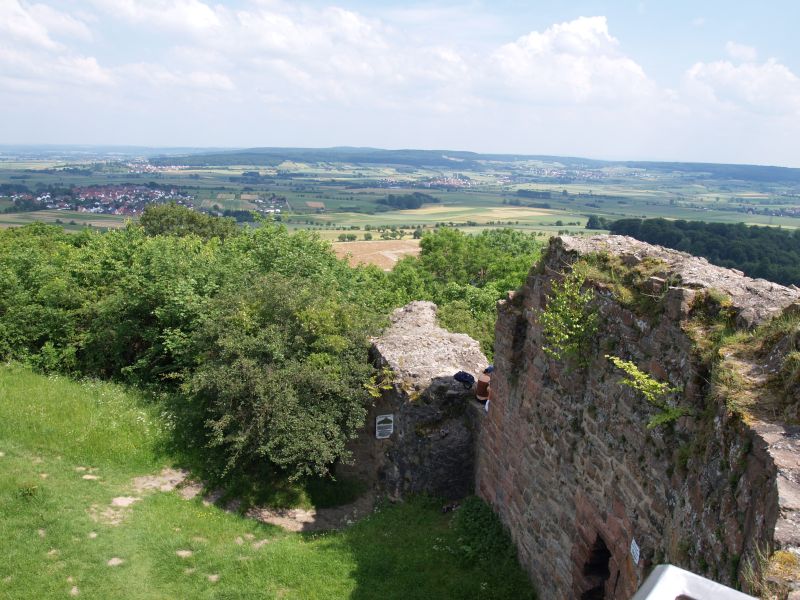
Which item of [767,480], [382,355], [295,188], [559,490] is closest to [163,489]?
[382,355]

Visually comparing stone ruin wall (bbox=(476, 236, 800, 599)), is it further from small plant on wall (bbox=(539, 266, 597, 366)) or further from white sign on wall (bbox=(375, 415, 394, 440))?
white sign on wall (bbox=(375, 415, 394, 440))

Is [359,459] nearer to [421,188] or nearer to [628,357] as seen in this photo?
[628,357]

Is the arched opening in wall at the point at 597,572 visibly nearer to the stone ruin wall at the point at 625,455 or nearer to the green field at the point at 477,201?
the stone ruin wall at the point at 625,455

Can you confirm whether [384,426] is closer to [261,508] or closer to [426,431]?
[426,431]

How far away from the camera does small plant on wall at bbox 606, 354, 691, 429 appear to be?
5.47 m

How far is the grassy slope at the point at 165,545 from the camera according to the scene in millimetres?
9086

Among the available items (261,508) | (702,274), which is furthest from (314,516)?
(702,274)

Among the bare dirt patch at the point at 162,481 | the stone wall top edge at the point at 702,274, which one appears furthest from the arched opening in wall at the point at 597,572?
the bare dirt patch at the point at 162,481

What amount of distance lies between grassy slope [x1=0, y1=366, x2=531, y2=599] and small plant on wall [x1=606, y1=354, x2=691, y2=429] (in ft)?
14.3

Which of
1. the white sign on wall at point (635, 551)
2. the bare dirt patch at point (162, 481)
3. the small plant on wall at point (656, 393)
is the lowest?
the bare dirt patch at point (162, 481)

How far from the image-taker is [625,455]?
21.3ft

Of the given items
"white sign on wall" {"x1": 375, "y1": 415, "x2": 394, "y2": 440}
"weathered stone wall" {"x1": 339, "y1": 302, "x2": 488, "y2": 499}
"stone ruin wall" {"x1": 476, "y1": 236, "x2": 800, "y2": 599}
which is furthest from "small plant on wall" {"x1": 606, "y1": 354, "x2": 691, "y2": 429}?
"white sign on wall" {"x1": 375, "y1": 415, "x2": 394, "y2": 440}

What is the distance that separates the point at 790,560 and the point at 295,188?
515 feet

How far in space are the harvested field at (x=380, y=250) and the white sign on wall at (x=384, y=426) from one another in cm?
3281
